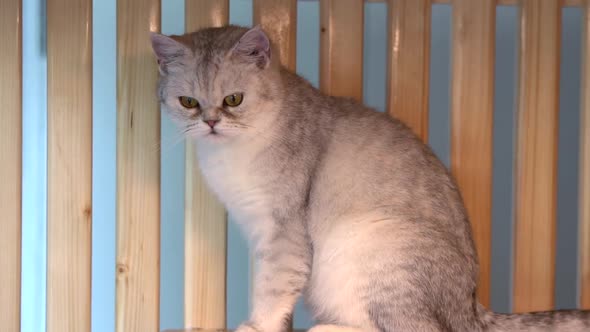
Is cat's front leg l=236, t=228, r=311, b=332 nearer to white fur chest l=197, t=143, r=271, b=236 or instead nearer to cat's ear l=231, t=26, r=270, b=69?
white fur chest l=197, t=143, r=271, b=236

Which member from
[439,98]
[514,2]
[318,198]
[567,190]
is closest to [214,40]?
[318,198]

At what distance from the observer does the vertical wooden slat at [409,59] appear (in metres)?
2.06

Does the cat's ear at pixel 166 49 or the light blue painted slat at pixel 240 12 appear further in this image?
the light blue painted slat at pixel 240 12

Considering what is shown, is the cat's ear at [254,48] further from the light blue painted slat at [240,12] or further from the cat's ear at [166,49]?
the light blue painted slat at [240,12]

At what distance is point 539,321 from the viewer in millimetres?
1809

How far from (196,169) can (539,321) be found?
1.09m

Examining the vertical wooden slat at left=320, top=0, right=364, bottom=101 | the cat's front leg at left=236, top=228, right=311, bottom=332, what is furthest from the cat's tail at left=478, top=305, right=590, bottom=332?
→ the vertical wooden slat at left=320, top=0, right=364, bottom=101

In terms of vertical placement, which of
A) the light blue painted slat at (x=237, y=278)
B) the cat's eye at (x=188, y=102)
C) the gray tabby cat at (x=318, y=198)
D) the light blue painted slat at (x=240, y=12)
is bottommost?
the light blue painted slat at (x=237, y=278)

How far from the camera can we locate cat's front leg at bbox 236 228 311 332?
6.05 feet

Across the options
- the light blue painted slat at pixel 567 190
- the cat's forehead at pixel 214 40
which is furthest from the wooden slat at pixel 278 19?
the light blue painted slat at pixel 567 190

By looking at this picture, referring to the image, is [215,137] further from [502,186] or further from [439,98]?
[502,186]

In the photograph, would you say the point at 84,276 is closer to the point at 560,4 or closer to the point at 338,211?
the point at 338,211

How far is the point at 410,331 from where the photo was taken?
1.71 m

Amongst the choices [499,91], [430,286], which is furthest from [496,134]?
[430,286]
